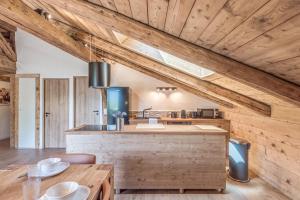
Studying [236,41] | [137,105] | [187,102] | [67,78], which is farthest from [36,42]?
[236,41]

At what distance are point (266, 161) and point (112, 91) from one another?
3.78 m

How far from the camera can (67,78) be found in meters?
5.73

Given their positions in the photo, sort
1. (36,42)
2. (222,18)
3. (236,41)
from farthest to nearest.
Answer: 1. (36,42)
2. (236,41)
3. (222,18)

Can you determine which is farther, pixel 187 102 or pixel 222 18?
pixel 187 102

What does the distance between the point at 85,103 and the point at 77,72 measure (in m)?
0.92

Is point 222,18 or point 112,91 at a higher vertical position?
point 222,18

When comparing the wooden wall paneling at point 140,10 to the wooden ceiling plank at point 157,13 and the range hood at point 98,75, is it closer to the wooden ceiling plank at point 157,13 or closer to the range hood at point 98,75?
the wooden ceiling plank at point 157,13

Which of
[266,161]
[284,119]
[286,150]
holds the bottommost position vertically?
[266,161]

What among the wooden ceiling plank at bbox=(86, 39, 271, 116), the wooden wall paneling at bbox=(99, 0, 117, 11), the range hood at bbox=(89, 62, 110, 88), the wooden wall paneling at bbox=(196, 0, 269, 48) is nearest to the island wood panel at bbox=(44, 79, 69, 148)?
the wooden ceiling plank at bbox=(86, 39, 271, 116)

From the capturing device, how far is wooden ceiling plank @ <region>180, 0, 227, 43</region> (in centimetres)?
124

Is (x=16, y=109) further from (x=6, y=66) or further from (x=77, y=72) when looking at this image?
(x=77, y=72)

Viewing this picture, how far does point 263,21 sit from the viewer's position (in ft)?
3.97

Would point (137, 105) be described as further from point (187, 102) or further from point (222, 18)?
point (222, 18)

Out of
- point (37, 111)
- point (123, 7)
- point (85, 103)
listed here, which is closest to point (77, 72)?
point (85, 103)
